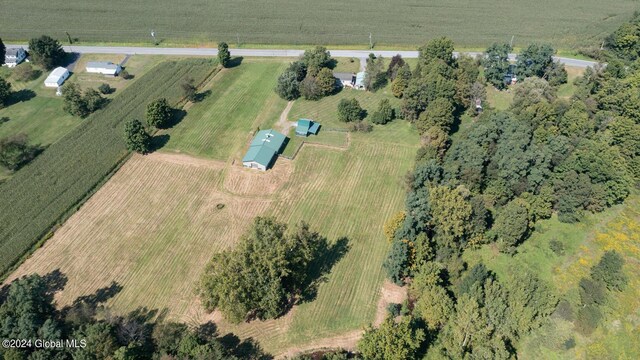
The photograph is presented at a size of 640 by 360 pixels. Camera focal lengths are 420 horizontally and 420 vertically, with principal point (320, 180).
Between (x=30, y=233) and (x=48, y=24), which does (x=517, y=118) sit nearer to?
(x=30, y=233)

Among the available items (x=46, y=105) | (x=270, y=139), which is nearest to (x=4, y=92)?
(x=46, y=105)

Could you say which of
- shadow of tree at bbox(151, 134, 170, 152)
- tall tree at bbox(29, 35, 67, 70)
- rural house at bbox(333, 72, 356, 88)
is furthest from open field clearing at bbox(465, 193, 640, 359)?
tall tree at bbox(29, 35, 67, 70)

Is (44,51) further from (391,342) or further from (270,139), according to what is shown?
(391,342)

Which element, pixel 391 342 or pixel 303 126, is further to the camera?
pixel 303 126

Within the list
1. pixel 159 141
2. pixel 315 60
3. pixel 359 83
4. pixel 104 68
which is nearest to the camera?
pixel 159 141

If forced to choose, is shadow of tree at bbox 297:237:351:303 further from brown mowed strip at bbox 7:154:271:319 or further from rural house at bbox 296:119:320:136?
rural house at bbox 296:119:320:136

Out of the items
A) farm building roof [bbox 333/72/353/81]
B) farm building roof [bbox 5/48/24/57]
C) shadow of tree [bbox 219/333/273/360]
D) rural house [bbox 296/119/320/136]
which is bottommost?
shadow of tree [bbox 219/333/273/360]
